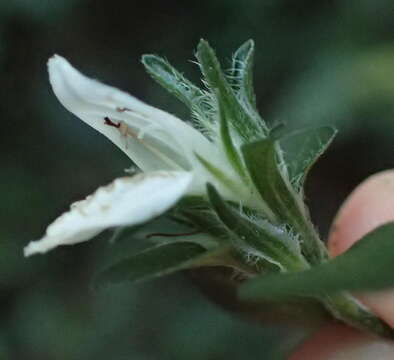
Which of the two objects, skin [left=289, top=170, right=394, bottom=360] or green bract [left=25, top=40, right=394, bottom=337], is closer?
green bract [left=25, top=40, right=394, bottom=337]

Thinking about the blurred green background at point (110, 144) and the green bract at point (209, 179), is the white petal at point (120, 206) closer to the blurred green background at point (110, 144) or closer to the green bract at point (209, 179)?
the green bract at point (209, 179)

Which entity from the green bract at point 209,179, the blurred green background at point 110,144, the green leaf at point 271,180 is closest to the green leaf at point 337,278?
the green bract at point 209,179

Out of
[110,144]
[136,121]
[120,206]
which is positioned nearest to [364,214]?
[136,121]

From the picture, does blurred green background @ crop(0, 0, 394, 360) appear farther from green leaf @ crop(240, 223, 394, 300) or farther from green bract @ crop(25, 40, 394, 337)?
green leaf @ crop(240, 223, 394, 300)

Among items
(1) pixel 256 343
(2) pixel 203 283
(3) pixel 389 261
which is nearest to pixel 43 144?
(1) pixel 256 343

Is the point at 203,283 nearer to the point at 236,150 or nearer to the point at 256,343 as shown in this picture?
the point at 236,150

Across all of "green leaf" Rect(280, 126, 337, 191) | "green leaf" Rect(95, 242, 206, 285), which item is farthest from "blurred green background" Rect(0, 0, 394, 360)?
"green leaf" Rect(95, 242, 206, 285)
